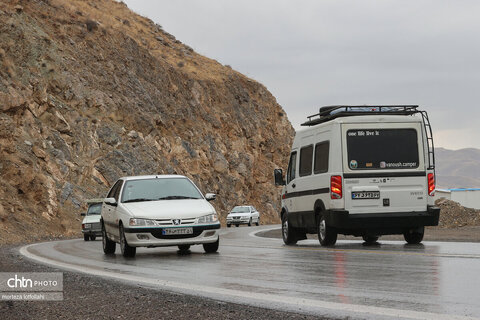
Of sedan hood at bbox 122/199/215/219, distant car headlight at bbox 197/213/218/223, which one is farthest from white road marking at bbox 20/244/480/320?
distant car headlight at bbox 197/213/218/223

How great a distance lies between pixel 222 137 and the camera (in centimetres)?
6650

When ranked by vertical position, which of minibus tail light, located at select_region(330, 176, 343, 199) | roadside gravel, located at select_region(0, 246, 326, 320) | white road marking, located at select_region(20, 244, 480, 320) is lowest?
roadside gravel, located at select_region(0, 246, 326, 320)

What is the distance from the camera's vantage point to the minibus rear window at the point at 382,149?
1650cm

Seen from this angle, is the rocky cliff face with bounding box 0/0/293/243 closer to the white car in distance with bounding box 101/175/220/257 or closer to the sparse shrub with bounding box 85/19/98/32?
the sparse shrub with bounding box 85/19/98/32

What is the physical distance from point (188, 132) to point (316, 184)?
43.6 meters

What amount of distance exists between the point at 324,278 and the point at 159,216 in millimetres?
6147

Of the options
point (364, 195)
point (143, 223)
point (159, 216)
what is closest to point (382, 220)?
point (364, 195)

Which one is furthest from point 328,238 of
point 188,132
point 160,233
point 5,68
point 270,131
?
point 270,131

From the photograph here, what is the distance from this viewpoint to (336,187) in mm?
16438

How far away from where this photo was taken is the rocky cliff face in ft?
137

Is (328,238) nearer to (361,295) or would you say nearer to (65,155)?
(361,295)

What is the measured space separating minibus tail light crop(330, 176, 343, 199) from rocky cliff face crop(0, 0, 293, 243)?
20012mm

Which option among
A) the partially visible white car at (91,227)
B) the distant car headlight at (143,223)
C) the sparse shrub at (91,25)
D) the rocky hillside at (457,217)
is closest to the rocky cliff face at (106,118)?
the sparse shrub at (91,25)

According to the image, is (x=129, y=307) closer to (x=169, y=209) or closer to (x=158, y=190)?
(x=169, y=209)
